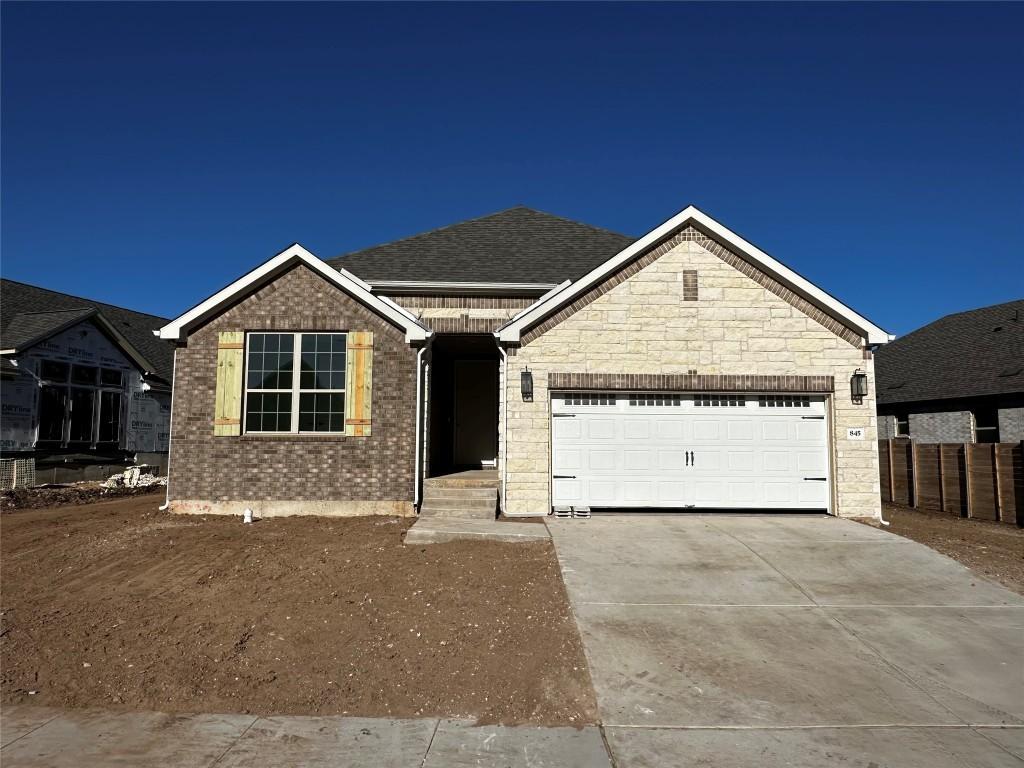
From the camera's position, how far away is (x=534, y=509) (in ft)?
36.3

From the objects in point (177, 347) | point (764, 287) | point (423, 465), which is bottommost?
point (423, 465)

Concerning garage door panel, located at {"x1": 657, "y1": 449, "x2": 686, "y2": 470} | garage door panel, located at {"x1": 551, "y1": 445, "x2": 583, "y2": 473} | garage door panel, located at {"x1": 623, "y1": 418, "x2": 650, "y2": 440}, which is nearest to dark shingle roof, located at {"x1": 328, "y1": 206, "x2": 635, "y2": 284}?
garage door panel, located at {"x1": 623, "y1": 418, "x2": 650, "y2": 440}

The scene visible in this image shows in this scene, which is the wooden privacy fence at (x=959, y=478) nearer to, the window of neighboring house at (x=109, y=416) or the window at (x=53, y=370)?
the window of neighboring house at (x=109, y=416)

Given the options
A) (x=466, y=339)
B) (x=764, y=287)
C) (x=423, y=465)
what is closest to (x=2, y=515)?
(x=423, y=465)

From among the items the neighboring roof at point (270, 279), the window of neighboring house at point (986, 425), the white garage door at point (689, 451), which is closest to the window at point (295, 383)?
the neighboring roof at point (270, 279)

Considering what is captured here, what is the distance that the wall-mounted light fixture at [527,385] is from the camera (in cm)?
1116

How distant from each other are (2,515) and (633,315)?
45.1 ft

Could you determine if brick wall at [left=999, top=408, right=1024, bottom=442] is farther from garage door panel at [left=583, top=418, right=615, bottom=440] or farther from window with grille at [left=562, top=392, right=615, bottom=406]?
window with grille at [left=562, top=392, right=615, bottom=406]

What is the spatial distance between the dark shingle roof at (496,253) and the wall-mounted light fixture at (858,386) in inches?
237

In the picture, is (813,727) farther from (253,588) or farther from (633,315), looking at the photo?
(633,315)

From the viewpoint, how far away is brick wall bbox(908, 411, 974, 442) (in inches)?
775

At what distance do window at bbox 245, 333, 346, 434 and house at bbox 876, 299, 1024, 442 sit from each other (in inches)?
765

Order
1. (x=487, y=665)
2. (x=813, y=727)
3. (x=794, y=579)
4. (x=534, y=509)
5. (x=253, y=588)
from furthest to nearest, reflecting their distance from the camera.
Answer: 1. (x=534, y=509)
2. (x=794, y=579)
3. (x=253, y=588)
4. (x=487, y=665)
5. (x=813, y=727)

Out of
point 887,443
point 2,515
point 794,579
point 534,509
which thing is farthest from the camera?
point 887,443
